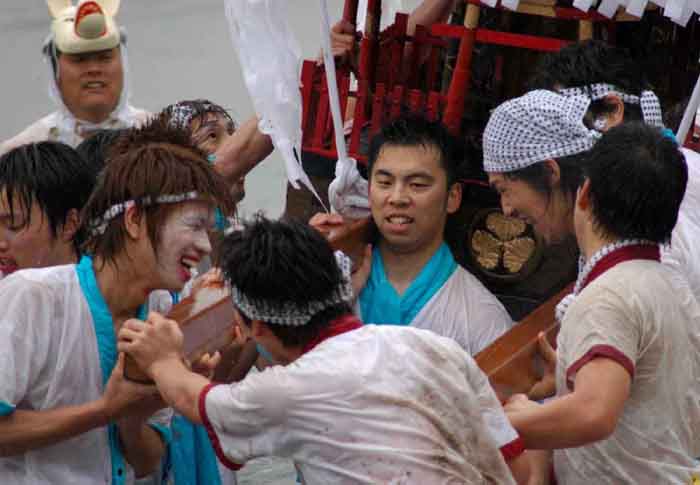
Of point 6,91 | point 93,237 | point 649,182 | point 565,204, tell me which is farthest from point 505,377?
point 6,91

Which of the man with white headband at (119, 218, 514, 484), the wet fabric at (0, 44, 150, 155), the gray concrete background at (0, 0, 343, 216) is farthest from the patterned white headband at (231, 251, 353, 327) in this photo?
the gray concrete background at (0, 0, 343, 216)

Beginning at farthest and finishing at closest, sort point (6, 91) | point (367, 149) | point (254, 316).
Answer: point (6, 91)
point (367, 149)
point (254, 316)

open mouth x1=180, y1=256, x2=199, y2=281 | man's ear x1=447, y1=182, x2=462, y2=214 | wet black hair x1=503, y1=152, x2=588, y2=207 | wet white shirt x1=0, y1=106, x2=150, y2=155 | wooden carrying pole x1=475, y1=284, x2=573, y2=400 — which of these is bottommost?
wet white shirt x1=0, y1=106, x2=150, y2=155

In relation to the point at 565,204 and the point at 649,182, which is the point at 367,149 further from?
the point at 649,182

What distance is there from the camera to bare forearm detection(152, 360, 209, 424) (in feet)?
7.10

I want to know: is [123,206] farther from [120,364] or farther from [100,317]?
[120,364]

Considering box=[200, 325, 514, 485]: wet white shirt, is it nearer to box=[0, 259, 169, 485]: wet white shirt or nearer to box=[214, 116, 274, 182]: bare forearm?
box=[0, 259, 169, 485]: wet white shirt

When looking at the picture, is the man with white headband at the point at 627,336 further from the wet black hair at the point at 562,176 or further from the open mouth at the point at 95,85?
the open mouth at the point at 95,85

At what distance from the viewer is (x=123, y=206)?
101 inches

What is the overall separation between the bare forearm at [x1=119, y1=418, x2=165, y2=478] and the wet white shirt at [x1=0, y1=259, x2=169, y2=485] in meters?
0.04

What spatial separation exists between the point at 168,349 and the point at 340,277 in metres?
0.34

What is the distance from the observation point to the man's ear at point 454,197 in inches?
127

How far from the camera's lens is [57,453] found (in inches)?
102

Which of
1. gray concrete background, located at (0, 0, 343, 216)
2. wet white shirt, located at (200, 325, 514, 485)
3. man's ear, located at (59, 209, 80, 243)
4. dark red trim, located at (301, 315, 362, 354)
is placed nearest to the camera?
wet white shirt, located at (200, 325, 514, 485)
